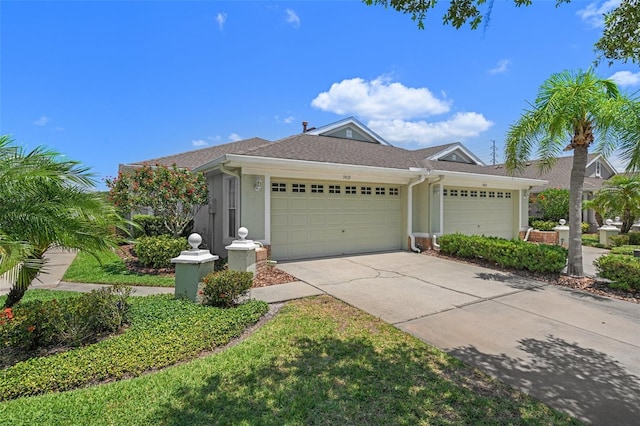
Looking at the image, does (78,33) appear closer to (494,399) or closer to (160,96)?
(160,96)

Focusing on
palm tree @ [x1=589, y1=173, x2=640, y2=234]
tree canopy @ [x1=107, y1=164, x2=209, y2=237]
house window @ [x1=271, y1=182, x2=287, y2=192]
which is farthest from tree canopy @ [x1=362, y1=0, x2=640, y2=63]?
palm tree @ [x1=589, y1=173, x2=640, y2=234]

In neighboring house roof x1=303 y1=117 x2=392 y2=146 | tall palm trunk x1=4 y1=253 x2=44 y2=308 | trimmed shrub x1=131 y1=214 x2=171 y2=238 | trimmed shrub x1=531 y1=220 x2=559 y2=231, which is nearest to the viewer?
tall palm trunk x1=4 y1=253 x2=44 y2=308

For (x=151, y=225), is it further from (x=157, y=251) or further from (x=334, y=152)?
(x=334, y=152)

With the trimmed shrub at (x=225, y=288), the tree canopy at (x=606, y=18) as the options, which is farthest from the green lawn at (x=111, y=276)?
the tree canopy at (x=606, y=18)

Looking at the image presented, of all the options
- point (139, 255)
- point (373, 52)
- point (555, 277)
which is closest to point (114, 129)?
point (139, 255)

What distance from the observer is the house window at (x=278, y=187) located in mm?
9578

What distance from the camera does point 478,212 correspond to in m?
13.9

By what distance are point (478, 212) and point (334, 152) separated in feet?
23.8

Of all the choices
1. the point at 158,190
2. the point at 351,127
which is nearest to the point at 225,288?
the point at 158,190

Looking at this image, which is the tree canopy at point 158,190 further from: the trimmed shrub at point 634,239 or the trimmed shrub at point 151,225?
the trimmed shrub at point 634,239

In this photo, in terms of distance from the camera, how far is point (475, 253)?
32.9 ft

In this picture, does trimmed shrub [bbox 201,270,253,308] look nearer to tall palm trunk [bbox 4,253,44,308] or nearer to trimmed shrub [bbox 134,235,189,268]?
tall palm trunk [bbox 4,253,44,308]

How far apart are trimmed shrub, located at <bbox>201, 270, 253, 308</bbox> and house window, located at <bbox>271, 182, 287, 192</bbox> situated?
176 inches

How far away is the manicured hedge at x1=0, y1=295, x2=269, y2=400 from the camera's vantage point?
3.19m
